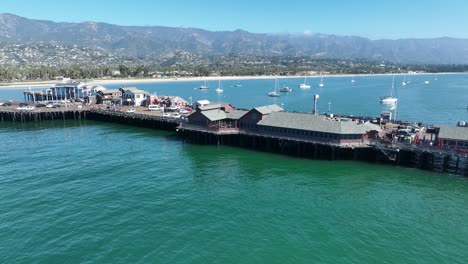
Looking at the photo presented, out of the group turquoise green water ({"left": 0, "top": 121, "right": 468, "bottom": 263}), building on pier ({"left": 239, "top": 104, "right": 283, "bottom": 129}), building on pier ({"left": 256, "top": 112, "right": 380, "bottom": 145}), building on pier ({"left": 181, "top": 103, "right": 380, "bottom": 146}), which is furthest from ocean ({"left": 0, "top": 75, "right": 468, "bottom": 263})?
building on pier ({"left": 239, "top": 104, "right": 283, "bottom": 129})

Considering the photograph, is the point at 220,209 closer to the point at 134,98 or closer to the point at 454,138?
the point at 454,138

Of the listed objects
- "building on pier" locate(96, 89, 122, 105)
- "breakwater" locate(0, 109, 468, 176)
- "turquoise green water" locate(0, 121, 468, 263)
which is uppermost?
"building on pier" locate(96, 89, 122, 105)

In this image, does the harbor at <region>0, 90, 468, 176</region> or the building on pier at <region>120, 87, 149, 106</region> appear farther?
the building on pier at <region>120, 87, 149, 106</region>

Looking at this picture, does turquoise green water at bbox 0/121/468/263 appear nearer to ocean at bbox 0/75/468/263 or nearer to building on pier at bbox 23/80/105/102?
ocean at bbox 0/75/468/263

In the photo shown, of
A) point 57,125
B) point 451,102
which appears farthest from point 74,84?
point 451,102

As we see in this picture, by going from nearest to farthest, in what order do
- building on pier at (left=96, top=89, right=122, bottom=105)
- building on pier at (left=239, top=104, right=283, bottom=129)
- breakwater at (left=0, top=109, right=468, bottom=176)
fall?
breakwater at (left=0, top=109, right=468, bottom=176), building on pier at (left=239, top=104, right=283, bottom=129), building on pier at (left=96, top=89, right=122, bottom=105)

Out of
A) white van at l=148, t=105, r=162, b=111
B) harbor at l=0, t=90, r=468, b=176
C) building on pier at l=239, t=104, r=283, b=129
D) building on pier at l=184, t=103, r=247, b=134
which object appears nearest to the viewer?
harbor at l=0, t=90, r=468, b=176

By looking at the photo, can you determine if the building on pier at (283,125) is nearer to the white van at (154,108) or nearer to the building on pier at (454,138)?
the building on pier at (454,138)

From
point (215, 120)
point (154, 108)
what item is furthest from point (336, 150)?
point (154, 108)
